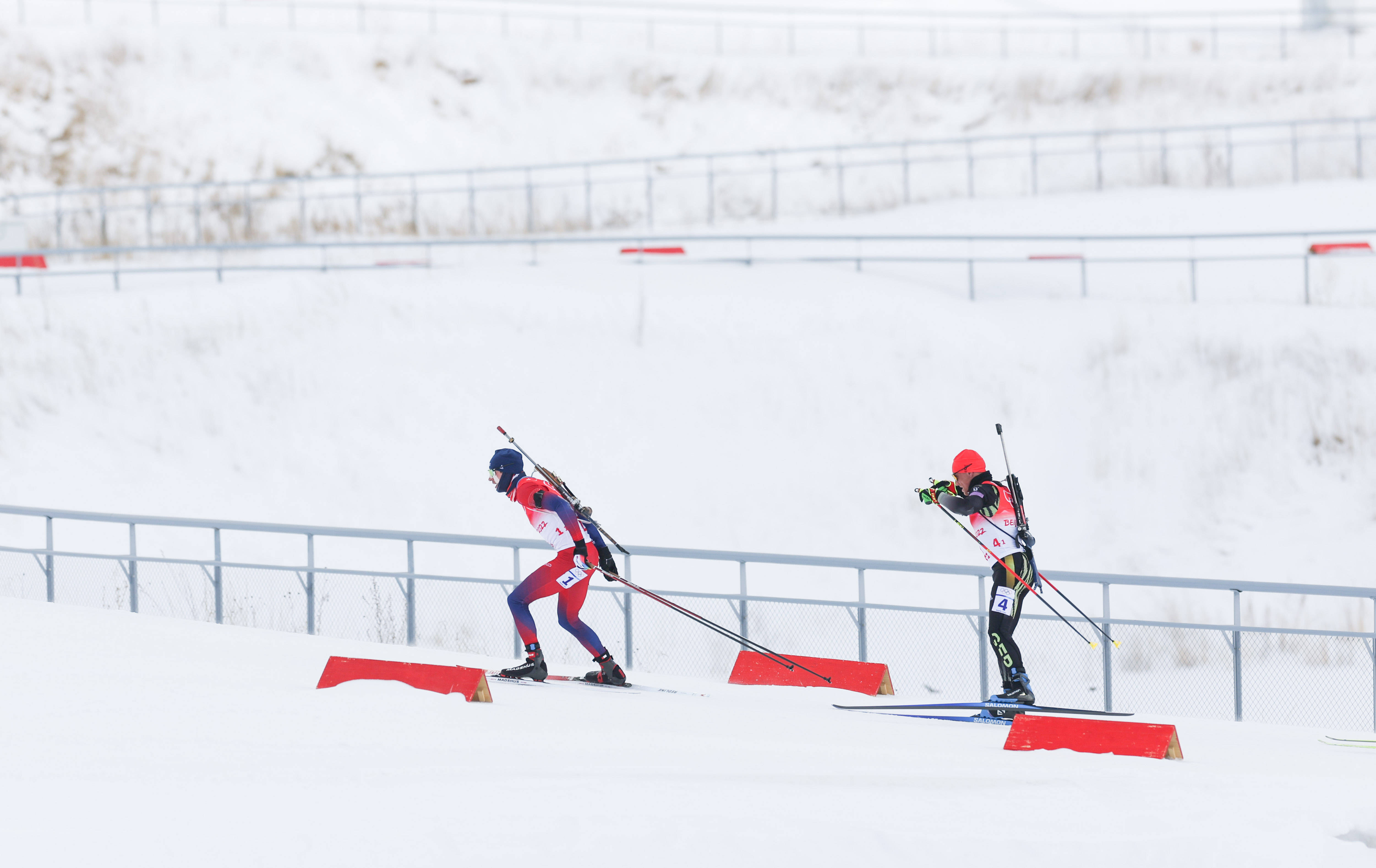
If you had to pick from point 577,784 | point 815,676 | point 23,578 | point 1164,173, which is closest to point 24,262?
point 23,578

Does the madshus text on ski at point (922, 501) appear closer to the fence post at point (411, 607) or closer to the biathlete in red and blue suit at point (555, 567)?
the biathlete in red and blue suit at point (555, 567)

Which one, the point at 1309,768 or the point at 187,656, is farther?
the point at 187,656

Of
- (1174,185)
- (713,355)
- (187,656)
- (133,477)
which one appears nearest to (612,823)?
(187,656)

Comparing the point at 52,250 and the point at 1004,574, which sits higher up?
the point at 52,250

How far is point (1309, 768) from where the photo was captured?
8.51 meters

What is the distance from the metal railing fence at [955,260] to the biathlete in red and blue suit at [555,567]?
14651 mm

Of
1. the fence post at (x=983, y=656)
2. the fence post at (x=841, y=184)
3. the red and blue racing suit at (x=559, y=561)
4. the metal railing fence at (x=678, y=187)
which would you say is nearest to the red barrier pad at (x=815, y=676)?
the fence post at (x=983, y=656)

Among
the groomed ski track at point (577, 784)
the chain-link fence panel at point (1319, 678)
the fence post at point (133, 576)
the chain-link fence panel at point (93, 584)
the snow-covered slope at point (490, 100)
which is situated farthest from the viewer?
the snow-covered slope at point (490, 100)

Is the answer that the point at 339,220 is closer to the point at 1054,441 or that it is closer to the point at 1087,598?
the point at 1054,441

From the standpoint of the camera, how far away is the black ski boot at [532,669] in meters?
10.8

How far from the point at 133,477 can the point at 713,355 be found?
29.6 ft

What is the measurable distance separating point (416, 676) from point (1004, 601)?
424cm

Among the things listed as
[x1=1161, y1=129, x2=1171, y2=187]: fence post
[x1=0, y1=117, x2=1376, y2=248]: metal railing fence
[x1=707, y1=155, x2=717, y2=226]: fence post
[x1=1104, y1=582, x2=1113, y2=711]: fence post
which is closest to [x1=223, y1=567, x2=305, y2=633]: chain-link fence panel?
[x1=1104, y1=582, x2=1113, y2=711]: fence post

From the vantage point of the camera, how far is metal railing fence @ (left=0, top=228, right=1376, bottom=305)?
2467 centimetres
